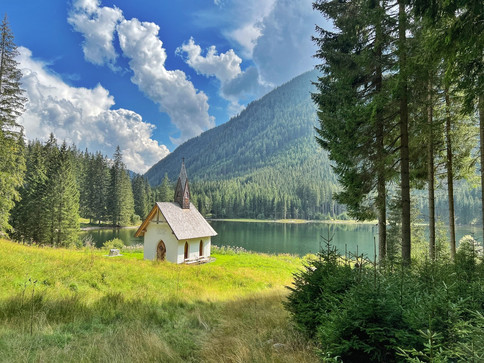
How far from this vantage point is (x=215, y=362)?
12.5 feet

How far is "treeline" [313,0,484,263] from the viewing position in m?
7.44

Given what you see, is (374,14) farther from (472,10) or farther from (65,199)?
(65,199)

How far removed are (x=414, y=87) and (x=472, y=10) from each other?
3.66 meters

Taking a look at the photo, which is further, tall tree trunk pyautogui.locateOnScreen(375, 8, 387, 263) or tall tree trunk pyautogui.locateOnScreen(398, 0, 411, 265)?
tall tree trunk pyautogui.locateOnScreen(375, 8, 387, 263)

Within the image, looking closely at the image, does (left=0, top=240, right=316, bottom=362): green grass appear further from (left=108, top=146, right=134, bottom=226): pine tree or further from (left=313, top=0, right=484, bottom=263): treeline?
(left=108, top=146, right=134, bottom=226): pine tree

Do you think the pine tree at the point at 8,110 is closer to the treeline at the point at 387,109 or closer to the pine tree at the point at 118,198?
the treeline at the point at 387,109

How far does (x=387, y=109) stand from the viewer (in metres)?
8.67

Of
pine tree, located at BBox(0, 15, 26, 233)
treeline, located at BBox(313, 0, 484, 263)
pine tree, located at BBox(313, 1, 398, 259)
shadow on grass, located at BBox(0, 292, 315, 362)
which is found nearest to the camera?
shadow on grass, located at BBox(0, 292, 315, 362)

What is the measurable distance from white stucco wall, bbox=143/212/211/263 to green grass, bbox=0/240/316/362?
1110cm

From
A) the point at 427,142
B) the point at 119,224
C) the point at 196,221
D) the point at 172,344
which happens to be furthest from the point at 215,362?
the point at 119,224

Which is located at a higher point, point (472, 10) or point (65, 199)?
point (472, 10)

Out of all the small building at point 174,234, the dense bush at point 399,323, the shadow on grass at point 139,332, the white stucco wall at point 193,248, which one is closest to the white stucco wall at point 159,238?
the small building at point 174,234

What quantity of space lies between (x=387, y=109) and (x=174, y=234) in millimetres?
17726

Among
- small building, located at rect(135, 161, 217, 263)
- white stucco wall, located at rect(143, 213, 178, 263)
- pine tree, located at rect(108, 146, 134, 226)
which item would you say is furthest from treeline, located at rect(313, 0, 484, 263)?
pine tree, located at rect(108, 146, 134, 226)
